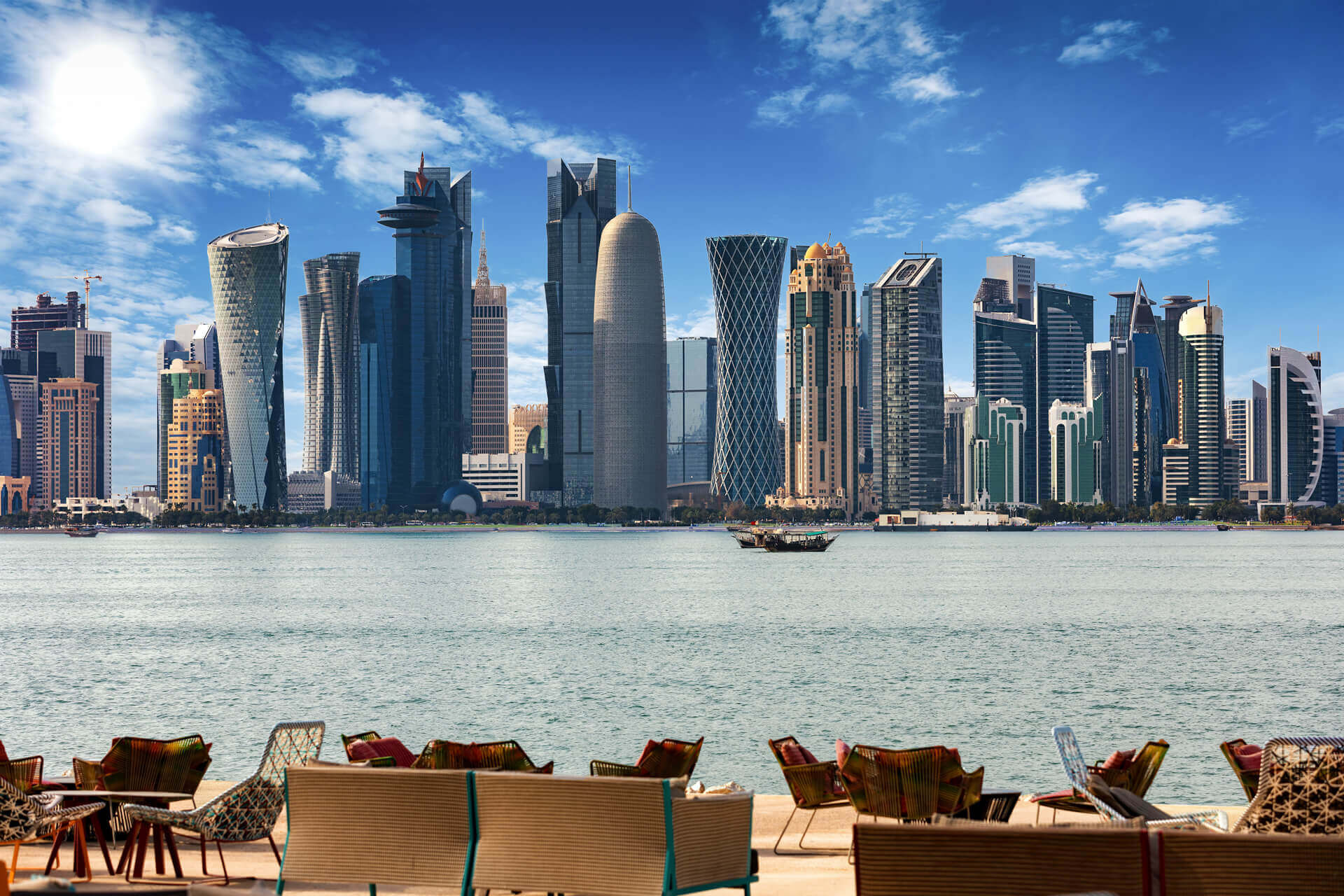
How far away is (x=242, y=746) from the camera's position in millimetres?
26781

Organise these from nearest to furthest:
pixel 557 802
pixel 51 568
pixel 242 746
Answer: pixel 557 802 → pixel 242 746 → pixel 51 568

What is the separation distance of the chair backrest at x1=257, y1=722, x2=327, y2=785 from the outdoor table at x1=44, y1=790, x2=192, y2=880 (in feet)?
2.55

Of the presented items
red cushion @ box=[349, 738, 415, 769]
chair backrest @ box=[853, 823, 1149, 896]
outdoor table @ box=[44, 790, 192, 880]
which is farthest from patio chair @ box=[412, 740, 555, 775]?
Result: chair backrest @ box=[853, 823, 1149, 896]

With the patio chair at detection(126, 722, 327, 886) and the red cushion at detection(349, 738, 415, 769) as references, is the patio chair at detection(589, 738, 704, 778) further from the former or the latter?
the patio chair at detection(126, 722, 327, 886)

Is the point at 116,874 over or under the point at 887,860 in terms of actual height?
under

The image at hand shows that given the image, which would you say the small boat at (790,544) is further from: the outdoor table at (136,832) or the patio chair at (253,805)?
the patio chair at (253,805)

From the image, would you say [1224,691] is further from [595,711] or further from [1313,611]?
[1313,611]

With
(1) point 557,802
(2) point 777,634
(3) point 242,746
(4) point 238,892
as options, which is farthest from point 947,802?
(2) point 777,634

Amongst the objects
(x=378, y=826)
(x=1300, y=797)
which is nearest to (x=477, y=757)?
(x=378, y=826)

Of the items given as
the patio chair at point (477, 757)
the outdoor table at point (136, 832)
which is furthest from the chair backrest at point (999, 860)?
the outdoor table at point (136, 832)

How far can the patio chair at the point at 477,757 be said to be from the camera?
987 centimetres

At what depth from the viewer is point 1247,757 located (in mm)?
11938

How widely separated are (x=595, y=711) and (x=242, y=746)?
28.0 ft

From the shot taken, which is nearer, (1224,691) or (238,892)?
(238,892)
